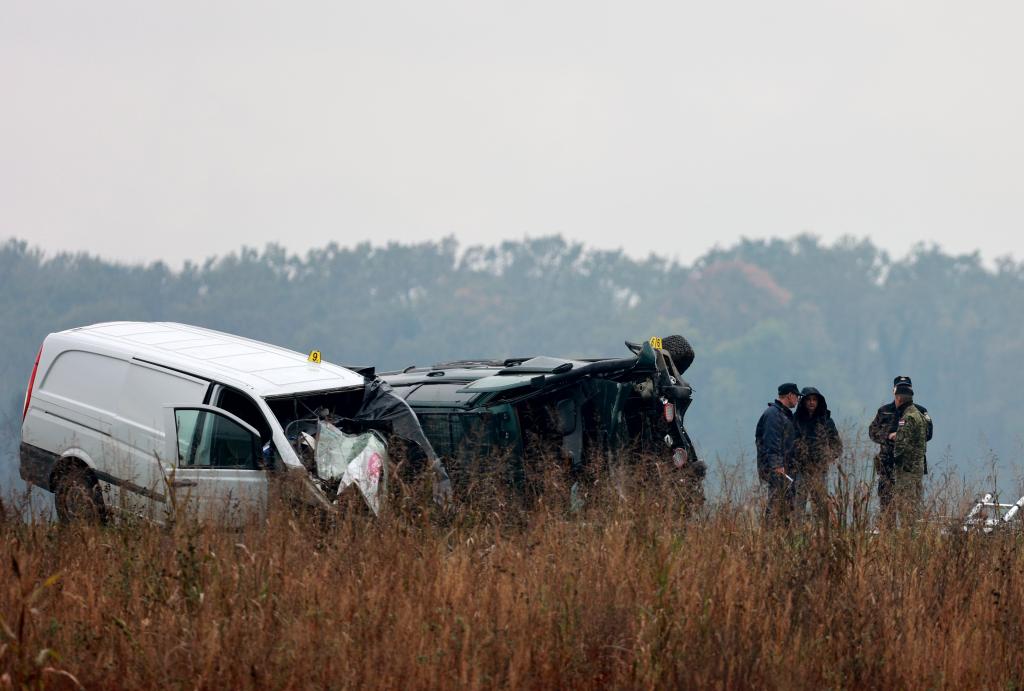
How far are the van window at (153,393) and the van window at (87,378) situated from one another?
12cm

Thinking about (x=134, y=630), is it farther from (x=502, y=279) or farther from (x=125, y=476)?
(x=502, y=279)

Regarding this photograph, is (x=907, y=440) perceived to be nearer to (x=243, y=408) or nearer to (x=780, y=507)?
(x=780, y=507)

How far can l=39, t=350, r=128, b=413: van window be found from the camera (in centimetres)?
1107

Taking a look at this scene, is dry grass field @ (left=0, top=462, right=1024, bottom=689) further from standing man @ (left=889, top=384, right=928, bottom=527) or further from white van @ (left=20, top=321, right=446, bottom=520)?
standing man @ (left=889, top=384, right=928, bottom=527)

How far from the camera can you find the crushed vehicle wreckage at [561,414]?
456 inches

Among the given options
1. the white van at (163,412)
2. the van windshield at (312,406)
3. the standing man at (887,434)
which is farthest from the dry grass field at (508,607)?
the standing man at (887,434)

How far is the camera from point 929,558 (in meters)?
8.80

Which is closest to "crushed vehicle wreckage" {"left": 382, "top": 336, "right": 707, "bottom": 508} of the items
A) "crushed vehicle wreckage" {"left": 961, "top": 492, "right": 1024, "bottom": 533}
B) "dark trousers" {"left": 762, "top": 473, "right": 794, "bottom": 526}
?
"dark trousers" {"left": 762, "top": 473, "right": 794, "bottom": 526}

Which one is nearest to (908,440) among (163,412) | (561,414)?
A: (561,414)

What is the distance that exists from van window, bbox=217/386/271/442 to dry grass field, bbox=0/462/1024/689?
1.90 m

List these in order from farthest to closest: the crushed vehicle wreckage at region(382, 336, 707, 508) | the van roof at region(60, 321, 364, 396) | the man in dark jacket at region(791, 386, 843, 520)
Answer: the crushed vehicle wreckage at region(382, 336, 707, 508)
the van roof at region(60, 321, 364, 396)
the man in dark jacket at region(791, 386, 843, 520)

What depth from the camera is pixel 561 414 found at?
11969 mm

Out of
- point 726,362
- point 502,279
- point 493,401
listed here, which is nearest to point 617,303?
point 502,279

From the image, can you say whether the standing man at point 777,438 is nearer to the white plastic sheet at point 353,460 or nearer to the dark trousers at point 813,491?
the dark trousers at point 813,491
